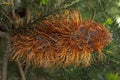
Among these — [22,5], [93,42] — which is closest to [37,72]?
[22,5]

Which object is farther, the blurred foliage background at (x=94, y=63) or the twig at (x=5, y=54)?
the blurred foliage background at (x=94, y=63)

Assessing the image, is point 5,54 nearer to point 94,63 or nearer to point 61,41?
point 61,41

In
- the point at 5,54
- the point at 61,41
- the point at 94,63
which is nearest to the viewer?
the point at 61,41

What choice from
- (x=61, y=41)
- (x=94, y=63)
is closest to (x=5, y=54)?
(x=61, y=41)

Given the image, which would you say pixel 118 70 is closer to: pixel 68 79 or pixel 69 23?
pixel 68 79

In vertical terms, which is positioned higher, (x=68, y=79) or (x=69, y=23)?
(x=69, y=23)

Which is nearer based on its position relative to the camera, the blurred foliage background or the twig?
the twig

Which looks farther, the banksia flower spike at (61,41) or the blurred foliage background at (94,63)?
the blurred foliage background at (94,63)

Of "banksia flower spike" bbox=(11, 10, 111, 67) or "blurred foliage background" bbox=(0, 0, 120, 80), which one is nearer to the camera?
"banksia flower spike" bbox=(11, 10, 111, 67)
